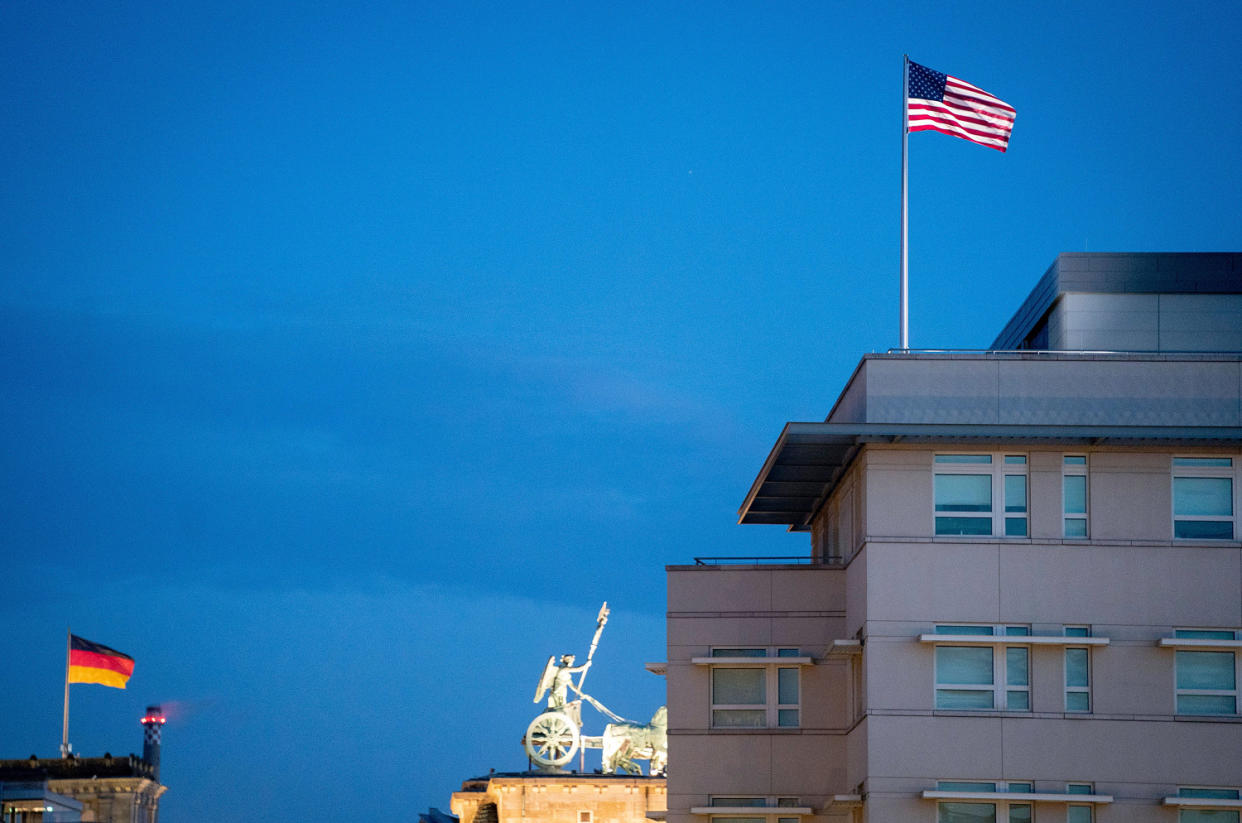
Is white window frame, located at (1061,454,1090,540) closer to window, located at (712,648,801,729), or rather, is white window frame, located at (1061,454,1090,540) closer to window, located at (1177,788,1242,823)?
window, located at (1177,788,1242,823)

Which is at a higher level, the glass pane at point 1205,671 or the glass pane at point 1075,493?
the glass pane at point 1075,493

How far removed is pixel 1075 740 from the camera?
39.1 metres

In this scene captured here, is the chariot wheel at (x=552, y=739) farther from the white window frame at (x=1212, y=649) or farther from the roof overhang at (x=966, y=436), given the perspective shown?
the white window frame at (x=1212, y=649)

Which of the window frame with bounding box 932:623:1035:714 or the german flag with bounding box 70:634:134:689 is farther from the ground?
the german flag with bounding box 70:634:134:689

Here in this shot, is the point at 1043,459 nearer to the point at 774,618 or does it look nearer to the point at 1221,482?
the point at 1221,482

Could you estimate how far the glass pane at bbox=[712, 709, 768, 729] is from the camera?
44094mm


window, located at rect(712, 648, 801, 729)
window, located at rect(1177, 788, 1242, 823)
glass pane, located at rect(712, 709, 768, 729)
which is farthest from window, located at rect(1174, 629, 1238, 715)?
glass pane, located at rect(712, 709, 768, 729)

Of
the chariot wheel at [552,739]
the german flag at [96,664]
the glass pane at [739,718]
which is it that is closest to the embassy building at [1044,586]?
the glass pane at [739,718]

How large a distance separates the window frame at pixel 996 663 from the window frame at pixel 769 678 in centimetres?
469

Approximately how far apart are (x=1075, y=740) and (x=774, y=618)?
803cm

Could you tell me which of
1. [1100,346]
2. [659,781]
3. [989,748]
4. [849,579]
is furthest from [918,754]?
[659,781]

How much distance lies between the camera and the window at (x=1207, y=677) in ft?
129

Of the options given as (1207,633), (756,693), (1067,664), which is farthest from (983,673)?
(756,693)

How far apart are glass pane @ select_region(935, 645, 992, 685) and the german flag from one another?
51.6 m
